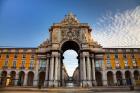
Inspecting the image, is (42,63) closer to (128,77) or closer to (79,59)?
(79,59)

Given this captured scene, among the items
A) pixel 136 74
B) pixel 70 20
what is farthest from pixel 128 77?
pixel 70 20

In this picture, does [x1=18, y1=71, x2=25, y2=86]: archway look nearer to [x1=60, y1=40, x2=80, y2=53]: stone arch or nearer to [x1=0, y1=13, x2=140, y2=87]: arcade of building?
[x1=0, y1=13, x2=140, y2=87]: arcade of building

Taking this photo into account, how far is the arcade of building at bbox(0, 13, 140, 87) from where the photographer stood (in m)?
52.3

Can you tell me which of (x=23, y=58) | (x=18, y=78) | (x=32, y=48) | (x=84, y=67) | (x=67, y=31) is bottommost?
(x=18, y=78)

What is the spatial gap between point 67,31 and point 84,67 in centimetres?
1474

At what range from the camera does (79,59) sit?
184 feet

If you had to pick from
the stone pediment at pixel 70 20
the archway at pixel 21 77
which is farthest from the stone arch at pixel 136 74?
the archway at pixel 21 77

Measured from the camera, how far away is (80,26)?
189ft

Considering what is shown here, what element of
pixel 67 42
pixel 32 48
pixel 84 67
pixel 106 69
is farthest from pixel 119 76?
pixel 32 48

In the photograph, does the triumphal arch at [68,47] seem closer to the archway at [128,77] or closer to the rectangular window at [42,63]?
the rectangular window at [42,63]

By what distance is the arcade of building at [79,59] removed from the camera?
52.3 metres

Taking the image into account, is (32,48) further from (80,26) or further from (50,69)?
(80,26)

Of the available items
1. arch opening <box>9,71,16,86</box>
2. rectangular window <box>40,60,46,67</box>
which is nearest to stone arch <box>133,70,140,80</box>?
rectangular window <box>40,60,46,67</box>

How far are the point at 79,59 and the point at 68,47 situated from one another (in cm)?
714
